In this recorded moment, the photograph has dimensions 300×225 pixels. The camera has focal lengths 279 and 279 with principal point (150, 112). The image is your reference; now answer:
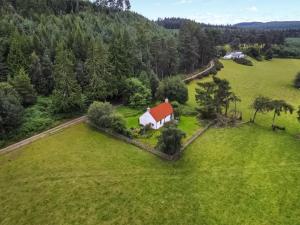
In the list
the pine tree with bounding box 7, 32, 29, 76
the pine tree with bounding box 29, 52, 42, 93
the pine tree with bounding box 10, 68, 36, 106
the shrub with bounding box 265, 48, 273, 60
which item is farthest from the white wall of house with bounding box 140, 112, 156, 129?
the shrub with bounding box 265, 48, 273, 60

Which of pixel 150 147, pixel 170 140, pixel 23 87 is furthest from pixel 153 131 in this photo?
pixel 23 87

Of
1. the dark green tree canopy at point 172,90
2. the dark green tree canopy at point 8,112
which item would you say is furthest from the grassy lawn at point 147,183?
the dark green tree canopy at point 172,90

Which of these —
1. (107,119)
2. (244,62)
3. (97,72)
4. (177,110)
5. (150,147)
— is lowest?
(244,62)

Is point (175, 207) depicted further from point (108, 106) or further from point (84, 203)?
point (108, 106)

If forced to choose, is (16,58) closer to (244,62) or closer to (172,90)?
(172,90)

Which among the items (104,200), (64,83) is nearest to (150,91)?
(64,83)

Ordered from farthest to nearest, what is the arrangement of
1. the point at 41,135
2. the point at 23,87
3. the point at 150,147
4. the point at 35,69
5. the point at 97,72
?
the point at 35,69 < the point at 97,72 < the point at 23,87 < the point at 41,135 < the point at 150,147

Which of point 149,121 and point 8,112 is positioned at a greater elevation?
point 8,112
